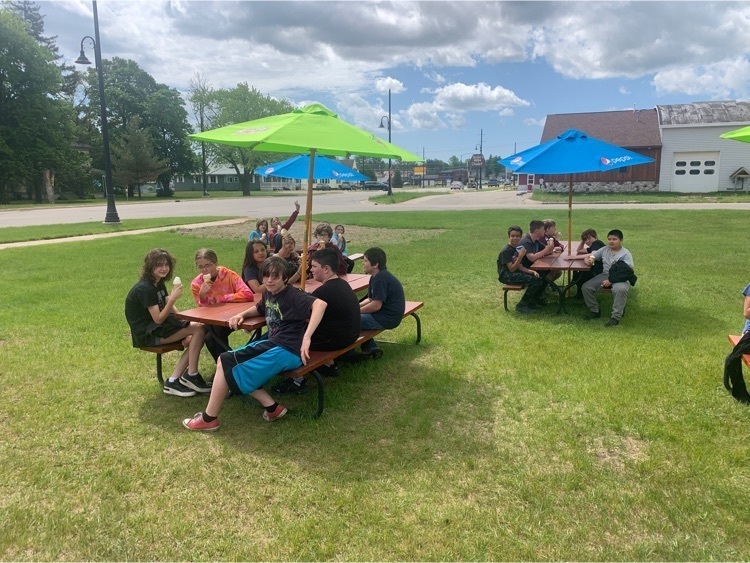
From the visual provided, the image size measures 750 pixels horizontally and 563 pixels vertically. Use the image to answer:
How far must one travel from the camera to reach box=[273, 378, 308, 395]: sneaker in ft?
16.4

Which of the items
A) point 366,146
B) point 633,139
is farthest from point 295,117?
point 633,139

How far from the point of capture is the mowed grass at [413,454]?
117 inches

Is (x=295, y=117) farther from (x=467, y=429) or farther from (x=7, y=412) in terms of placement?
(x=7, y=412)

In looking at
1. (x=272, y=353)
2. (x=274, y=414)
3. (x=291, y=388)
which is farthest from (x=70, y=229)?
(x=272, y=353)

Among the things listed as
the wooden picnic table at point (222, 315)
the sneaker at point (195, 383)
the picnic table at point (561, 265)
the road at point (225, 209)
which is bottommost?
the sneaker at point (195, 383)

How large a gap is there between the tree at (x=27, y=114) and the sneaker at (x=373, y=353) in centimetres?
4625

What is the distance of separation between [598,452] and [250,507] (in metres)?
2.52

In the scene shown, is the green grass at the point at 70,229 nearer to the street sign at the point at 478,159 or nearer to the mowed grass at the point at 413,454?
the mowed grass at the point at 413,454

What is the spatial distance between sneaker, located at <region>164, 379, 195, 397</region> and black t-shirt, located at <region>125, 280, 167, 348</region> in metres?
0.47

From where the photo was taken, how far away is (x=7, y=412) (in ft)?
14.9

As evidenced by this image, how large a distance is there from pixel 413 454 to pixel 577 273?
18.5 feet

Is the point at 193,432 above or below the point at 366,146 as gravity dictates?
below

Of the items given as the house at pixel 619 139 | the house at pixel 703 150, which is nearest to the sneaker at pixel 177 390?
the house at pixel 619 139

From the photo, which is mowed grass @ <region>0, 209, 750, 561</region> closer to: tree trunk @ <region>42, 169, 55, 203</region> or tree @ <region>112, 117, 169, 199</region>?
tree trunk @ <region>42, 169, 55, 203</region>
